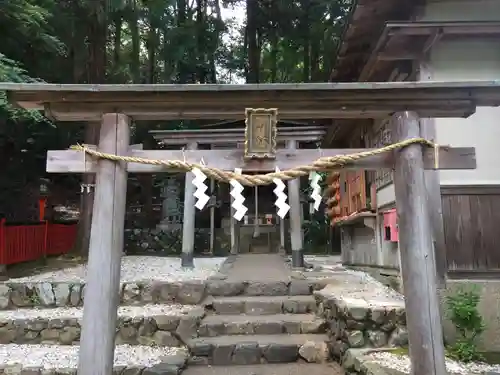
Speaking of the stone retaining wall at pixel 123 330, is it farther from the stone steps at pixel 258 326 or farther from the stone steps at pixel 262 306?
the stone steps at pixel 262 306

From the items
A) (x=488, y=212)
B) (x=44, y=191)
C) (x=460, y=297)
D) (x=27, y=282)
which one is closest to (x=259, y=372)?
(x=460, y=297)

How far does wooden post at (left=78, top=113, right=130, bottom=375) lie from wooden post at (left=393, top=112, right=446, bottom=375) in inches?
113

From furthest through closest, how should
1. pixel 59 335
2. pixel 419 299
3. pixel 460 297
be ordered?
pixel 59 335 → pixel 460 297 → pixel 419 299

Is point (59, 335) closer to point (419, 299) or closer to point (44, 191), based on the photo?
point (419, 299)

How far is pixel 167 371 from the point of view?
5.97 meters

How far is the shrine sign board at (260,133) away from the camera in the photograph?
4312 millimetres

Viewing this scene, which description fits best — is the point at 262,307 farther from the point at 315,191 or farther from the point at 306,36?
the point at 306,36

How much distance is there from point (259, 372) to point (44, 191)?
15723 millimetres

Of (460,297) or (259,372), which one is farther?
Result: (259,372)

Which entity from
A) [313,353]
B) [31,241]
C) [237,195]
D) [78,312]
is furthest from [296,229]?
[237,195]

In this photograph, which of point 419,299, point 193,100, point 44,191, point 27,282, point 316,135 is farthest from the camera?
point 44,191

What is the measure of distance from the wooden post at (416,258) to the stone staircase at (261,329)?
122 inches

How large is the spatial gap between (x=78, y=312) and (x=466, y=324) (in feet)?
22.5

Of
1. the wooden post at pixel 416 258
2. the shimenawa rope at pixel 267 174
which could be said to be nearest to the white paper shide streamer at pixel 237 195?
the shimenawa rope at pixel 267 174
